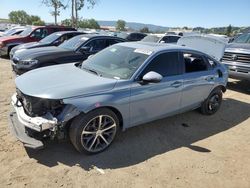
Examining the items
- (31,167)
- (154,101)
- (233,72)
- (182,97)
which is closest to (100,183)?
(31,167)

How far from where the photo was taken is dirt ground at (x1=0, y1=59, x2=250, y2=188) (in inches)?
141

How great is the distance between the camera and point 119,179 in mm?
3605

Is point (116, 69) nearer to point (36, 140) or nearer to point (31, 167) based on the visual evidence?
point (36, 140)

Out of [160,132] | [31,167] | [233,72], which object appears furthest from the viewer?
[233,72]

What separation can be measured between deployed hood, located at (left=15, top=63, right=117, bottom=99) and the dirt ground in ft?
3.22

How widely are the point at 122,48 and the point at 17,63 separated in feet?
13.5

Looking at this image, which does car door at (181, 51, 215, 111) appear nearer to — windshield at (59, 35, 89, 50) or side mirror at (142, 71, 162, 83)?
side mirror at (142, 71, 162, 83)

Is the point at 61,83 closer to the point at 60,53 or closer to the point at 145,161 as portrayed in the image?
the point at 145,161

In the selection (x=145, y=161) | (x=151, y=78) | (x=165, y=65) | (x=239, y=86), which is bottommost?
(x=239, y=86)

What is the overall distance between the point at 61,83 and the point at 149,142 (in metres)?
1.84

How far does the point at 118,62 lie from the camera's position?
4805 mm

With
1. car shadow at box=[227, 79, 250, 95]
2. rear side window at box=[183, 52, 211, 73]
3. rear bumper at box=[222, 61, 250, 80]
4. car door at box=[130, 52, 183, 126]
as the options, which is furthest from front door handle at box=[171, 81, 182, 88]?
car shadow at box=[227, 79, 250, 95]

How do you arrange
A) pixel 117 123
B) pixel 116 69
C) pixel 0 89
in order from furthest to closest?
pixel 0 89
pixel 116 69
pixel 117 123

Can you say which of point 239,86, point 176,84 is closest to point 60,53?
point 176,84
